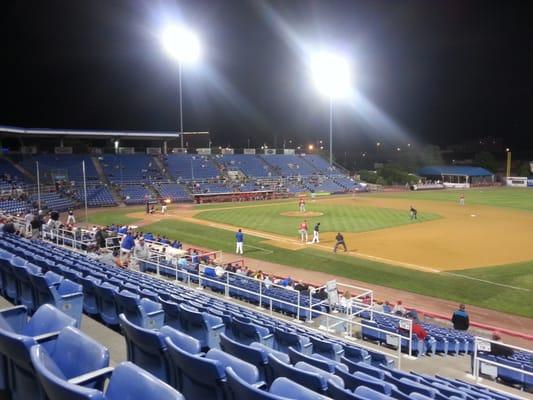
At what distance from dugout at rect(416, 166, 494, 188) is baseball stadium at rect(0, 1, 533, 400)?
5021 mm

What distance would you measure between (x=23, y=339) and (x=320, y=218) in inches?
1504

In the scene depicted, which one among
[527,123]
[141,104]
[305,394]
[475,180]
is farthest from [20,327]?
[527,123]

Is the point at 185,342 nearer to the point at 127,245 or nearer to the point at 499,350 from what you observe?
the point at 499,350

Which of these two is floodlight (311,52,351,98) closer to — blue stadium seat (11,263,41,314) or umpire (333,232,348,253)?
umpire (333,232,348,253)

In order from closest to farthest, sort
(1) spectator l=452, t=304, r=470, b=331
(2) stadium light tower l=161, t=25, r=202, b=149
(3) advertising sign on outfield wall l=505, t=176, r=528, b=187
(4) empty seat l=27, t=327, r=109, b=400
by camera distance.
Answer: (4) empty seat l=27, t=327, r=109, b=400 → (1) spectator l=452, t=304, r=470, b=331 → (2) stadium light tower l=161, t=25, r=202, b=149 → (3) advertising sign on outfield wall l=505, t=176, r=528, b=187

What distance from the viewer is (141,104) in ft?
212

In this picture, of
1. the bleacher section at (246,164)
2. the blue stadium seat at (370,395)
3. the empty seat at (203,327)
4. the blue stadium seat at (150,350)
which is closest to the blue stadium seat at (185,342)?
the blue stadium seat at (150,350)

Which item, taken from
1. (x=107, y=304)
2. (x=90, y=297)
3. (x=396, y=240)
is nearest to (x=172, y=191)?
(x=396, y=240)

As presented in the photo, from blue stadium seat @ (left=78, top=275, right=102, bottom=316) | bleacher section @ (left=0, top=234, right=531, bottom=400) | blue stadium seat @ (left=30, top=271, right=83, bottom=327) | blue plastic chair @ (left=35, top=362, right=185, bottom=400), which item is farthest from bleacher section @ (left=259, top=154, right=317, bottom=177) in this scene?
blue plastic chair @ (left=35, top=362, right=185, bottom=400)

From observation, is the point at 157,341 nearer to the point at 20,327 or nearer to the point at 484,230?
the point at 20,327

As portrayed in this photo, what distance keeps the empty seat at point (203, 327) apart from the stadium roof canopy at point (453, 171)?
90899mm

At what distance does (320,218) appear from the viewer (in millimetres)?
40438

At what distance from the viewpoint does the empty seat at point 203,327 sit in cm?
608

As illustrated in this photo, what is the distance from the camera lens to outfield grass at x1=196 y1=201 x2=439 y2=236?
3533cm
